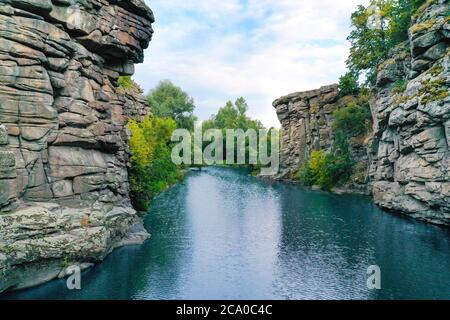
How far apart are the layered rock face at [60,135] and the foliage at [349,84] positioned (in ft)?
117

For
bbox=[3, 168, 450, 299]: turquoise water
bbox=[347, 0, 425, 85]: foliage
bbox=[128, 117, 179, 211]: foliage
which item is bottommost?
bbox=[3, 168, 450, 299]: turquoise water

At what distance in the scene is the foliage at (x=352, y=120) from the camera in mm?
51906

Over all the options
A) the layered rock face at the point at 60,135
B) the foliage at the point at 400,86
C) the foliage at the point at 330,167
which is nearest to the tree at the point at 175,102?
the foliage at the point at 330,167

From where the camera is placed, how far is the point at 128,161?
32.1 meters

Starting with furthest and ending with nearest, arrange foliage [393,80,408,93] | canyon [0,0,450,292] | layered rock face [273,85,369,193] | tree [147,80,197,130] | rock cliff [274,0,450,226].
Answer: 1. tree [147,80,197,130]
2. layered rock face [273,85,369,193]
3. foliage [393,80,408,93]
4. rock cliff [274,0,450,226]
5. canyon [0,0,450,292]

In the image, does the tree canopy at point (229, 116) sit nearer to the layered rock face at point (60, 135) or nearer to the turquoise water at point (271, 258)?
the turquoise water at point (271, 258)

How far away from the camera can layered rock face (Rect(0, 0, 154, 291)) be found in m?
19.5

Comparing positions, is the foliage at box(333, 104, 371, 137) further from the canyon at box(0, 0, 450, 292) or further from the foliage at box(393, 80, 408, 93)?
the canyon at box(0, 0, 450, 292)

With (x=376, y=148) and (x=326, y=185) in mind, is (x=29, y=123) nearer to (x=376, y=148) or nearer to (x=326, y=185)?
(x=376, y=148)

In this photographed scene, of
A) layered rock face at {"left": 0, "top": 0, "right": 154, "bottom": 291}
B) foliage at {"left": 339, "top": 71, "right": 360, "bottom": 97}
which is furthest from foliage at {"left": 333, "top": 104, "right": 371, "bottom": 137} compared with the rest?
layered rock face at {"left": 0, "top": 0, "right": 154, "bottom": 291}

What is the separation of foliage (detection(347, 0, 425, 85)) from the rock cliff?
4.01 metres

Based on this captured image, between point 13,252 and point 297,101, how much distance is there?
55.3 meters
